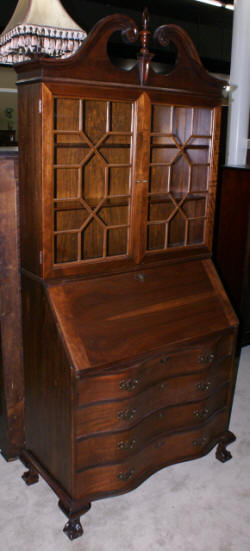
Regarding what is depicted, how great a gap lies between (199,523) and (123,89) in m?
1.77

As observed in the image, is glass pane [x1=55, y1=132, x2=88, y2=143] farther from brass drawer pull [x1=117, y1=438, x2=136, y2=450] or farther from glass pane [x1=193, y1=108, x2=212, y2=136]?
brass drawer pull [x1=117, y1=438, x2=136, y2=450]

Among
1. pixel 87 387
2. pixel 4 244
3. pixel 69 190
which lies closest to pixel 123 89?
pixel 69 190

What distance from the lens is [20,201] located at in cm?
192

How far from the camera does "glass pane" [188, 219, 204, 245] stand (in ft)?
7.77

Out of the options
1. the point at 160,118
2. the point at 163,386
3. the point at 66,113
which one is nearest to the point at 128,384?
the point at 163,386

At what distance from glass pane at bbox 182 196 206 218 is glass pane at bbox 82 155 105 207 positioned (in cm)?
46

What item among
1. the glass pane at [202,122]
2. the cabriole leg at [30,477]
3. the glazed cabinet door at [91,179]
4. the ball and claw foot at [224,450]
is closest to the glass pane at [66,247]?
Result: the glazed cabinet door at [91,179]

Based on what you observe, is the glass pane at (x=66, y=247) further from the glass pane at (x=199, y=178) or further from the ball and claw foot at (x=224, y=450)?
the ball and claw foot at (x=224, y=450)

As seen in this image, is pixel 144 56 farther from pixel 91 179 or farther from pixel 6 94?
pixel 6 94

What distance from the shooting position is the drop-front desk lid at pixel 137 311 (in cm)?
183

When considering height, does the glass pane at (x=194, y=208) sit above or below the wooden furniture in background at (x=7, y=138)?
below

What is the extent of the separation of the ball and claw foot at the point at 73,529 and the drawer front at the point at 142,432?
0.81 ft

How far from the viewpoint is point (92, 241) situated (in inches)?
88.1

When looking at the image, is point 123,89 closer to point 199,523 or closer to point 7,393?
point 7,393
